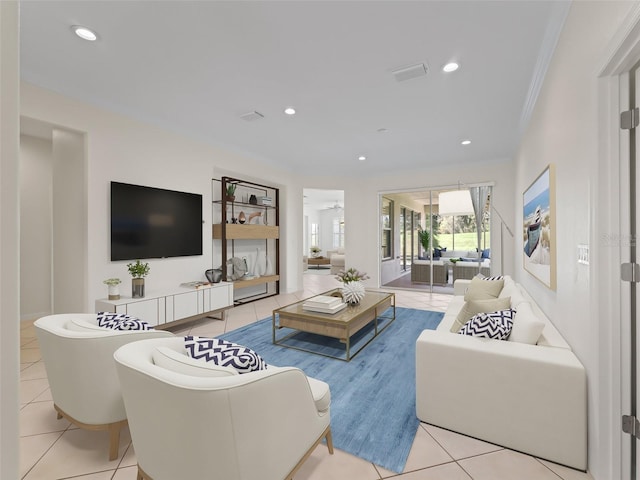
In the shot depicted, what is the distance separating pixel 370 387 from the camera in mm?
2410

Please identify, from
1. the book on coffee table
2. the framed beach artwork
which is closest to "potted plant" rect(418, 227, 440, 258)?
the framed beach artwork

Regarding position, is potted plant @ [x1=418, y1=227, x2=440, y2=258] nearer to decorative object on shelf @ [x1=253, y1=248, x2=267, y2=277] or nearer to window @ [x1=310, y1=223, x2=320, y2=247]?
decorative object on shelf @ [x1=253, y1=248, x2=267, y2=277]

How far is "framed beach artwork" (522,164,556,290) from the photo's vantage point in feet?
7.54

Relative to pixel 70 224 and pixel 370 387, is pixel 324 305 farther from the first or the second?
pixel 70 224

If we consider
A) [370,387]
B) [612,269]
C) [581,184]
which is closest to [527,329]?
[612,269]

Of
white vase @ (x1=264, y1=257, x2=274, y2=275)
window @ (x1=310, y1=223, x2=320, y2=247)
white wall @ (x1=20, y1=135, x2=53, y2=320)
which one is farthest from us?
window @ (x1=310, y1=223, x2=320, y2=247)

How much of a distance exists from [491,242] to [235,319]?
504 cm

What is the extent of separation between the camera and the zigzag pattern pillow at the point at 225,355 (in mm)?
1252

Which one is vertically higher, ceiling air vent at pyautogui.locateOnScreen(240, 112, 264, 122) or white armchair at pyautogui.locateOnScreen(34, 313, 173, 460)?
ceiling air vent at pyautogui.locateOnScreen(240, 112, 264, 122)

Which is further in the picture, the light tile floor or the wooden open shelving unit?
the wooden open shelving unit

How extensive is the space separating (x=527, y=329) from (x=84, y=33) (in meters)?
3.75

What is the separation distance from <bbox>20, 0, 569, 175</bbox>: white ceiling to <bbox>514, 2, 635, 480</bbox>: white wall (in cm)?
45

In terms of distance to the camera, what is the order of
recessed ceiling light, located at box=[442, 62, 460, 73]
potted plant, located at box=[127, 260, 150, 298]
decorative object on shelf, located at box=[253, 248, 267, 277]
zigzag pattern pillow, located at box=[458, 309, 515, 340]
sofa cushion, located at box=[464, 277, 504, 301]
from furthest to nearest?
decorative object on shelf, located at box=[253, 248, 267, 277] < potted plant, located at box=[127, 260, 150, 298] < sofa cushion, located at box=[464, 277, 504, 301] < recessed ceiling light, located at box=[442, 62, 460, 73] < zigzag pattern pillow, located at box=[458, 309, 515, 340]

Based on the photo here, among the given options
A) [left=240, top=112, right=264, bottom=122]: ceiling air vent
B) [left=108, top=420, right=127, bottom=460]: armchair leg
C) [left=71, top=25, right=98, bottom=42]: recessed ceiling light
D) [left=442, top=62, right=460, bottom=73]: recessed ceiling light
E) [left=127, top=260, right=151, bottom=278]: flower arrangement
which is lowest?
[left=108, top=420, right=127, bottom=460]: armchair leg
